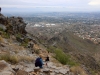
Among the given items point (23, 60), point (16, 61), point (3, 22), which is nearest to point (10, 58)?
point (16, 61)

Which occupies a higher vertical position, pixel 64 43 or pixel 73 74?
pixel 73 74

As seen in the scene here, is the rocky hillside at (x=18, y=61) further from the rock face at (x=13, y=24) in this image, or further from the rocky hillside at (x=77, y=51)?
the rocky hillside at (x=77, y=51)

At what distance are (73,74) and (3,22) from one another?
14.5 m

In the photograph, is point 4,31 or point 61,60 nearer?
point 61,60

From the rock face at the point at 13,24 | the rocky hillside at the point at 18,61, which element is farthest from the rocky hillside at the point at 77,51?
the rock face at the point at 13,24

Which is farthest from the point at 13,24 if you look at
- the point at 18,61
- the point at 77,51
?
the point at 77,51

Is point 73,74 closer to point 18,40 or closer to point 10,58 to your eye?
point 10,58

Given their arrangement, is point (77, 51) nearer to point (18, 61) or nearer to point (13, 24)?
point (13, 24)

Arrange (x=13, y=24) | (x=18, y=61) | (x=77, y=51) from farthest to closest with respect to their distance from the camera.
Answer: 1. (x=77, y=51)
2. (x=13, y=24)
3. (x=18, y=61)

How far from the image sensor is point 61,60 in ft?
59.7

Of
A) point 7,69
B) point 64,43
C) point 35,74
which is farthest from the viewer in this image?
point 64,43

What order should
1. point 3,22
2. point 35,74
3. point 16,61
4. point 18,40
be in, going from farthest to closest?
1. point 3,22
2. point 18,40
3. point 16,61
4. point 35,74

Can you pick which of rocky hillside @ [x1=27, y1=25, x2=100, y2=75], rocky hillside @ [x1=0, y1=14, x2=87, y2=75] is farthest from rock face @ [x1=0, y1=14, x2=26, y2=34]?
rocky hillside @ [x1=27, y1=25, x2=100, y2=75]

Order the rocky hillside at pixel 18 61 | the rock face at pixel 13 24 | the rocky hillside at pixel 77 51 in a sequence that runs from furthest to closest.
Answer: the rocky hillside at pixel 77 51 < the rock face at pixel 13 24 < the rocky hillside at pixel 18 61
